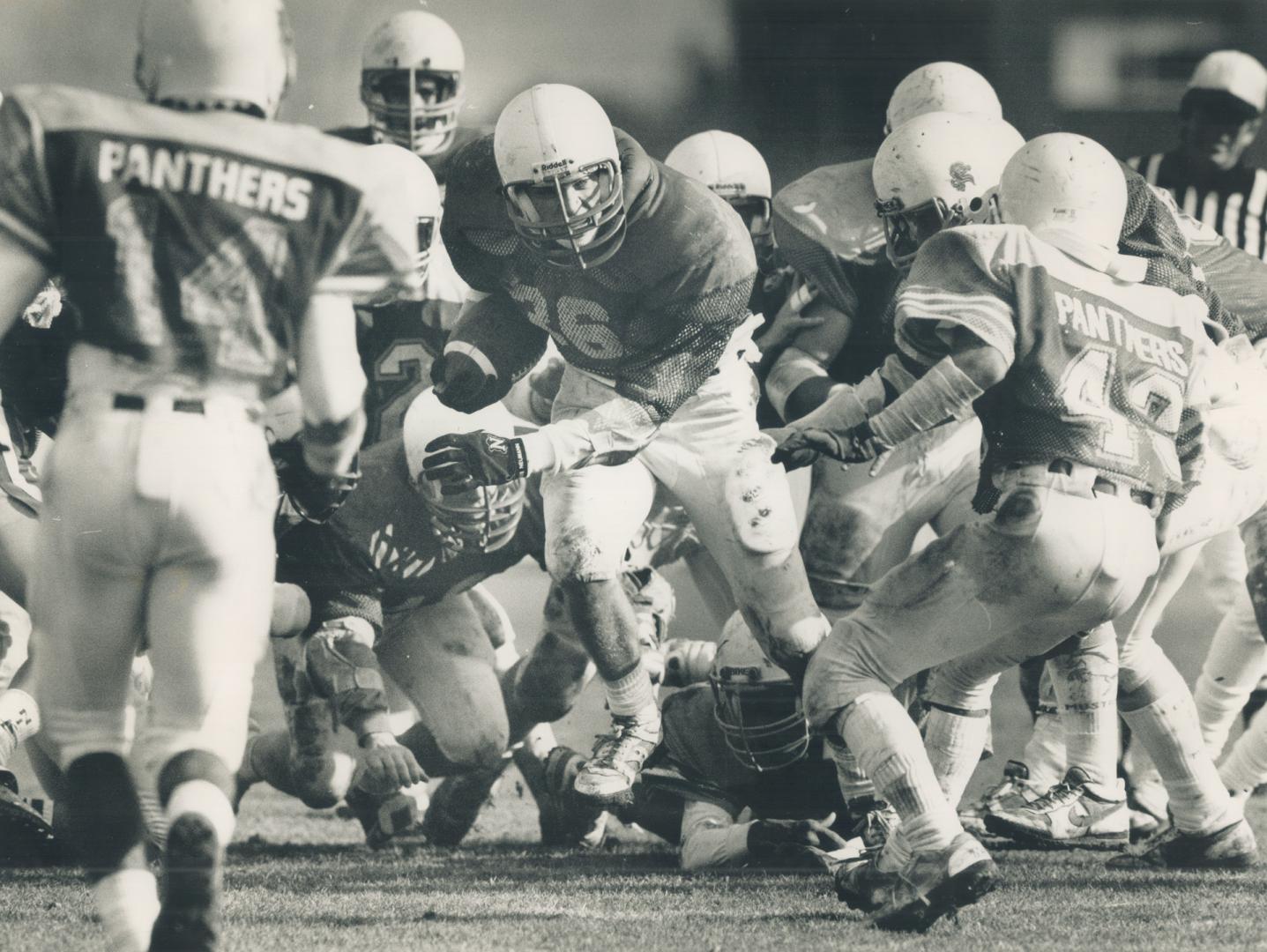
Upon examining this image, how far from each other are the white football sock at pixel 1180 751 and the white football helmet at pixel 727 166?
4.94ft

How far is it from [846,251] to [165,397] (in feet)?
7.37

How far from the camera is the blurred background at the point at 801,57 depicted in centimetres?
389

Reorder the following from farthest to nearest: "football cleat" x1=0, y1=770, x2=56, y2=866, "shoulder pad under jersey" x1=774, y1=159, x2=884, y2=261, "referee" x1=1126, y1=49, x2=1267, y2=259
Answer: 1. "referee" x1=1126, y1=49, x2=1267, y2=259
2. "shoulder pad under jersey" x1=774, y1=159, x2=884, y2=261
3. "football cleat" x1=0, y1=770, x2=56, y2=866

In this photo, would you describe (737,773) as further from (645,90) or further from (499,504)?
(645,90)

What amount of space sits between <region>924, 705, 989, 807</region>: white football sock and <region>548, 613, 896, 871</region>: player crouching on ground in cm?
14

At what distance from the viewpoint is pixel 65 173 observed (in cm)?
243

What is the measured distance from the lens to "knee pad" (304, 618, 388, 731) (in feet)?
12.5

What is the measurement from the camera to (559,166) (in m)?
3.66

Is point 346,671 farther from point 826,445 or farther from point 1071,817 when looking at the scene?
point 1071,817

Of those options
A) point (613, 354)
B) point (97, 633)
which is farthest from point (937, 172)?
point (97, 633)

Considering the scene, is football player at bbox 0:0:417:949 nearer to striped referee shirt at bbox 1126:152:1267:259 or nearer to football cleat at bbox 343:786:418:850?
football cleat at bbox 343:786:418:850

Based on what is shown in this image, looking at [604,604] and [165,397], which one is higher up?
[165,397]

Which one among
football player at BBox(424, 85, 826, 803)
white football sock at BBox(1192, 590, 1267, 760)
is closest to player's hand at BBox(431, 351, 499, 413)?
football player at BBox(424, 85, 826, 803)

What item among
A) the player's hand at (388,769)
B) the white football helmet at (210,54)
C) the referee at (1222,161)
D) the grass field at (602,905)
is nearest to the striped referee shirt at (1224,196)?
the referee at (1222,161)
